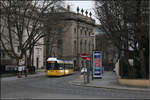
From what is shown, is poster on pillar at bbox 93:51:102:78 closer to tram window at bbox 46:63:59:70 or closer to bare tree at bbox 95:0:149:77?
bare tree at bbox 95:0:149:77

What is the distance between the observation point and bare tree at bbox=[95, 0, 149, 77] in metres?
23.9

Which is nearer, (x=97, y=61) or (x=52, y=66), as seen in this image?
(x=97, y=61)

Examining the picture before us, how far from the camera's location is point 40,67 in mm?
69875

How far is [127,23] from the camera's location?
2631 cm

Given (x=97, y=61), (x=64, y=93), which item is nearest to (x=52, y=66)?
(x=97, y=61)

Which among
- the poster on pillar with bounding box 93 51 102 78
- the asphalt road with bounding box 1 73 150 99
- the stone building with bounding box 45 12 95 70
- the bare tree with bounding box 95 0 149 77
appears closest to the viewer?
the asphalt road with bounding box 1 73 150 99

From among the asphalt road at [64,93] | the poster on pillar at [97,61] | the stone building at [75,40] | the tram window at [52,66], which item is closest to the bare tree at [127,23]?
the poster on pillar at [97,61]

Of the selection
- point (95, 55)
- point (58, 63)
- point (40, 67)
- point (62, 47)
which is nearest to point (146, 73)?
point (95, 55)

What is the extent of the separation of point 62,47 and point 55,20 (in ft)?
117

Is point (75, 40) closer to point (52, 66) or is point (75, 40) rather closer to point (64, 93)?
point (52, 66)

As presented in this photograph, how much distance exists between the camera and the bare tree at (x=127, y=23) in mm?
23922

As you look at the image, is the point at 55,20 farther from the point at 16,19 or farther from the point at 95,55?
the point at 95,55

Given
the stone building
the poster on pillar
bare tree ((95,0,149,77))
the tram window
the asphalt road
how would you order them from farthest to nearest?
the stone building
the tram window
the poster on pillar
bare tree ((95,0,149,77))
the asphalt road

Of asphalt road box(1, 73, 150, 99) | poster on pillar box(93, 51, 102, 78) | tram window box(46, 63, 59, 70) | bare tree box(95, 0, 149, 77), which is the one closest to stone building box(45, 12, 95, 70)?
tram window box(46, 63, 59, 70)
